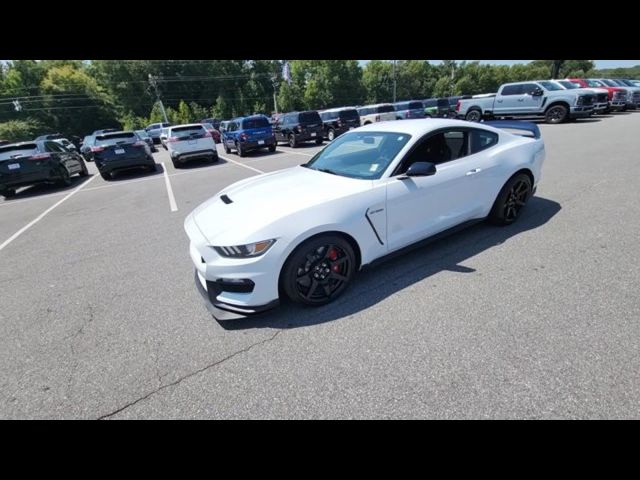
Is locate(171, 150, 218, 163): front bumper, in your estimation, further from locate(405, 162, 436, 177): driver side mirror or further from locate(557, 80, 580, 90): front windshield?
locate(557, 80, 580, 90): front windshield

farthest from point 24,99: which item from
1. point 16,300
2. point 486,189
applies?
point 486,189

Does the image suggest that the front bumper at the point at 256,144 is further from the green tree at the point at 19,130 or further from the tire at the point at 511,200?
the green tree at the point at 19,130

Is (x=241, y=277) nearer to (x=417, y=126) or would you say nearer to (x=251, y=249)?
(x=251, y=249)

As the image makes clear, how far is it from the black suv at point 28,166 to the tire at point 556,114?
20.3 meters

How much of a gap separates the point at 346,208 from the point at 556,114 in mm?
17546

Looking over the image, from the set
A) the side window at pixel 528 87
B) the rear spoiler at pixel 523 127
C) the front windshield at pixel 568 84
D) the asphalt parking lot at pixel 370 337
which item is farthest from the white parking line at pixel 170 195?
the front windshield at pixel 568 84

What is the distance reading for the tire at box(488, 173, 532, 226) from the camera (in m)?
3.94

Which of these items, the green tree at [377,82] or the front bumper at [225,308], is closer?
the front bumper at [225,308]

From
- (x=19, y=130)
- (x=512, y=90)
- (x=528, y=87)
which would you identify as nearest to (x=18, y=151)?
(x=512, y=90)

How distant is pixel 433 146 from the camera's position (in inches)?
135

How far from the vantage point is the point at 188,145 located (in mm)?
11836

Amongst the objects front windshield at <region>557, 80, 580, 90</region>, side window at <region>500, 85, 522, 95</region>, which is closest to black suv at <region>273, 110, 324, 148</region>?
side window at <region>500, 85, 522, 95</region>

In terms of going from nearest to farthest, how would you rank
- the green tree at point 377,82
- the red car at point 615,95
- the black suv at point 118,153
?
the black suv at point 118,153 → the red car at point 615,95 → the green tree at point 377,82

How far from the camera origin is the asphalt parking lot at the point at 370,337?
1.96 metres
